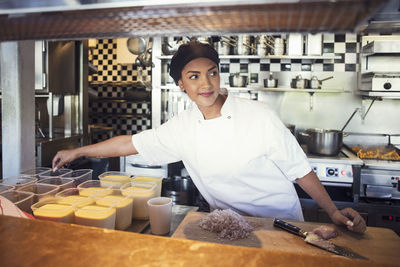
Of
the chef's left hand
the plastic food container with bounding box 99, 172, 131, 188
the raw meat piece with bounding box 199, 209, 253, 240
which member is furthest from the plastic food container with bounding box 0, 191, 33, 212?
the chef's left hand

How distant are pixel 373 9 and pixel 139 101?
17.9 ft

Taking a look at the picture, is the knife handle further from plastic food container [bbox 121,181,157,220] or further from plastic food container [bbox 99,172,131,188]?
plastic food container [bbox 99,172,131,188]

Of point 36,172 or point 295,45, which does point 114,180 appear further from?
point 295,45

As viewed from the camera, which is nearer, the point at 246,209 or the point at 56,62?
the point at 246,209

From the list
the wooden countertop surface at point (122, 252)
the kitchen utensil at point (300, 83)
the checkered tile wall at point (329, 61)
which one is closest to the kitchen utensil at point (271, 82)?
the kitchen utensil at point (300, 83)

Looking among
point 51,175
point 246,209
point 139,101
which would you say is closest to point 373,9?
point 246,209

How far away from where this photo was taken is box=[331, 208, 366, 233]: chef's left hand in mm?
1570

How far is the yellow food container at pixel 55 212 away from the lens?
134 centimetres

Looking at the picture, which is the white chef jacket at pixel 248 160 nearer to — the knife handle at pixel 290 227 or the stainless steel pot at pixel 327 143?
the knife handle at pixel 290 227

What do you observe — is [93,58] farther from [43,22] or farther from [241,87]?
[43,22]

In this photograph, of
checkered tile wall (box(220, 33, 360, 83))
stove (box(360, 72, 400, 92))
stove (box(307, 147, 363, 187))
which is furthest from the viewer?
checkered tile wall (box(220, 33, 360, 83))

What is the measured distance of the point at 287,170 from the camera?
6.55 feet

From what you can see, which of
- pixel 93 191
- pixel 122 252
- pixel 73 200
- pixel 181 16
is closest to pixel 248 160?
pixel 93 191

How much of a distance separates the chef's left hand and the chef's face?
956 millimetres
